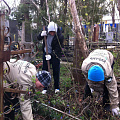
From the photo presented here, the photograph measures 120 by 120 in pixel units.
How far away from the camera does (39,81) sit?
2.32m

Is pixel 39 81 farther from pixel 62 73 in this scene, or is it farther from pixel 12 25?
pixel 12 25

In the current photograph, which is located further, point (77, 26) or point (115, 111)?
point (77, 26)

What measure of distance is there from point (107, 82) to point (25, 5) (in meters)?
5.83

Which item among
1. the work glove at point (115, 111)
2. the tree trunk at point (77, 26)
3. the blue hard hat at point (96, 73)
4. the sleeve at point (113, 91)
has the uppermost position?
the tree trunk at point (77, 26)

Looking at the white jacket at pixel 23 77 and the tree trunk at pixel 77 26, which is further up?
the tree trunk at pixel 77 26

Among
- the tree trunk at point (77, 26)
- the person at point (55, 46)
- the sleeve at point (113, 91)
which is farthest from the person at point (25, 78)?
the tree trunk at point (77, 26)

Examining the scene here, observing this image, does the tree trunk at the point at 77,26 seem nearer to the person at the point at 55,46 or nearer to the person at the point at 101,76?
the person at the point at 55,46

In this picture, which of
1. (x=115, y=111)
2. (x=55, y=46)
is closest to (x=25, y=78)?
(x=115, y=111)

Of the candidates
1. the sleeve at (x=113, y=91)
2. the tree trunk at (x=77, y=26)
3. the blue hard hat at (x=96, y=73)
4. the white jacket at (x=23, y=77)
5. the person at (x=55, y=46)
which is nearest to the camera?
the white jacket at (x=23, y=77)

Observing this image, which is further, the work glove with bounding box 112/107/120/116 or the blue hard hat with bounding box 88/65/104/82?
the work glove with bounding box 112/107/120/116

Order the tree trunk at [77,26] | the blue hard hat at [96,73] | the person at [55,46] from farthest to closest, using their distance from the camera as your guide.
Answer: the person at [55,46]
the tree trunk at [77,26]
the blue hard hat at [96,73]

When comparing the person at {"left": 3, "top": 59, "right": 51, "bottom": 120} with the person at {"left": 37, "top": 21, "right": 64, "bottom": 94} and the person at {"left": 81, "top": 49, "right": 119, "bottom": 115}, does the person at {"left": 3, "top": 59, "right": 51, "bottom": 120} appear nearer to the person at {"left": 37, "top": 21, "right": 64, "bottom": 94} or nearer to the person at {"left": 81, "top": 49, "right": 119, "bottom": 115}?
the person at {"left": 81, "top": 49, "right": 119, "bottom": 115}

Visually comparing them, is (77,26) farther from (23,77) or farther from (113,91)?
(23,77)

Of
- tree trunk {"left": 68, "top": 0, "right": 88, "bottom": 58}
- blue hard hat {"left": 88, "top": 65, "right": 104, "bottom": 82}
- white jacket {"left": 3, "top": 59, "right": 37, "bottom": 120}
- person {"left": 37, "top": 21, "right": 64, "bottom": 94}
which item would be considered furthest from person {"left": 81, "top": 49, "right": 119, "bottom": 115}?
person {"left": 37, "top": 21, "right": 64, "bottom": 94}
